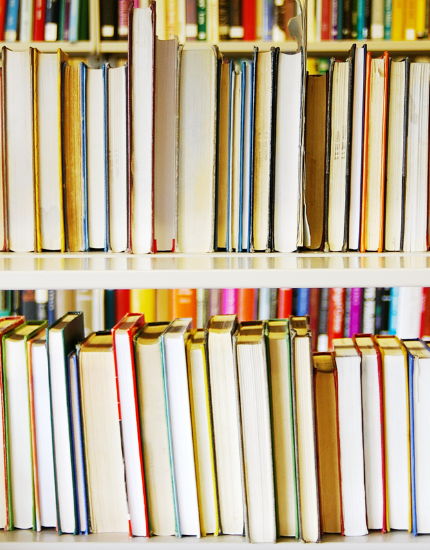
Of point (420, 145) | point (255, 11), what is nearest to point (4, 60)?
point (420, 145)

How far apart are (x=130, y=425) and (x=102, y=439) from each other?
0.04m

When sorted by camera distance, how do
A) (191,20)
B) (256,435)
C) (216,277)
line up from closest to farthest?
1. (216,277)
2. (256,435)
3. (191,20)

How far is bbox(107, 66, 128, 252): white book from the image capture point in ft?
2.15

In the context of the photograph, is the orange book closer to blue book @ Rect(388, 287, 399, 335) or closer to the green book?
blue book @ Rect(388, 287, 399, 335)

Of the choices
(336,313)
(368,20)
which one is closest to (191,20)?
(368,20)

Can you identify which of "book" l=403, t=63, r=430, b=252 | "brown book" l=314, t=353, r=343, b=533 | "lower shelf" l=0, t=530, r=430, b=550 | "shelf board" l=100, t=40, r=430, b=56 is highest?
"shelf board" l=100, t=40, r=430, b=56

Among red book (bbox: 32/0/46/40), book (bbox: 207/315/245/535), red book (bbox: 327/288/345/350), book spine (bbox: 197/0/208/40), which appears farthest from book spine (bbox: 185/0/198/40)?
book (bbox: 207/315/245/535)

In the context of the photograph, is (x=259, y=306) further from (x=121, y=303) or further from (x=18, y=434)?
(x=18, y=434)

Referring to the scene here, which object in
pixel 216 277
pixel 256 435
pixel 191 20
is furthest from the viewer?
pixel 191 20

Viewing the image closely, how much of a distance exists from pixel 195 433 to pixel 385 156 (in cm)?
43

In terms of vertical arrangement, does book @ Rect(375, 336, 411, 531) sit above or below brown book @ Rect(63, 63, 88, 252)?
below

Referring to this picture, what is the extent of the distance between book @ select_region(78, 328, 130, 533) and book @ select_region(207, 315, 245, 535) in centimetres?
12

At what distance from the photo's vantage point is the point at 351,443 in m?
0.64

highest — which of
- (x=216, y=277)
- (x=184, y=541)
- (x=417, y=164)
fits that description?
(x=417, y=164)
